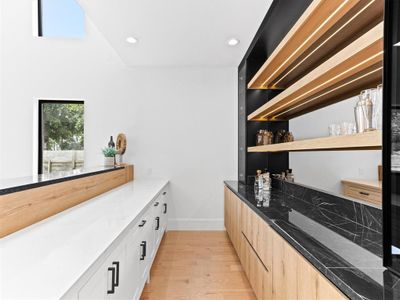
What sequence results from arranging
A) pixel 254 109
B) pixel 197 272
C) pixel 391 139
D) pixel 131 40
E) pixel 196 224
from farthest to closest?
pixel 196 224
pixel 254 109
pixel 131 40
pixel 197 272
pixel 391 139

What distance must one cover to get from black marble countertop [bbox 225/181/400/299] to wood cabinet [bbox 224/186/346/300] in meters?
0.05

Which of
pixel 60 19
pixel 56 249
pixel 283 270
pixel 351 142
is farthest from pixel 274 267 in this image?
pixel 60 19

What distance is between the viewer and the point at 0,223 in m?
1.35

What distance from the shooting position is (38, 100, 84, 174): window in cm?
459

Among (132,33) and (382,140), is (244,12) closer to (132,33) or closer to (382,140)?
(132,33)

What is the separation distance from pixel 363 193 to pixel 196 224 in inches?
124

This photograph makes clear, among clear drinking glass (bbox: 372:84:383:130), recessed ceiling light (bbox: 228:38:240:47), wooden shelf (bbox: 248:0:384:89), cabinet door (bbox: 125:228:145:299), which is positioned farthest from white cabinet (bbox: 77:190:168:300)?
recessed ceiling light (bbox: 228:38:240:47)

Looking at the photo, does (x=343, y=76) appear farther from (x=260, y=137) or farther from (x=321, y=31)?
(x=260, y=137)

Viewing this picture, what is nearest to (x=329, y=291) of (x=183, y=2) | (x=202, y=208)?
(x=183, y=2)

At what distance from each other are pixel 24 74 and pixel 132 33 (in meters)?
2.30

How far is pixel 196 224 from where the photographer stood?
4.49 metres

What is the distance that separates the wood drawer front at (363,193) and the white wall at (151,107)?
2.72 m

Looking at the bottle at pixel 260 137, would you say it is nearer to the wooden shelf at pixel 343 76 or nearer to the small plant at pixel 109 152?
the wooden shelf at pixel 343 76

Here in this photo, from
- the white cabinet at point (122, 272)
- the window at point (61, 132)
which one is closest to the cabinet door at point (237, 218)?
the white cabinet at point (122, 272)
